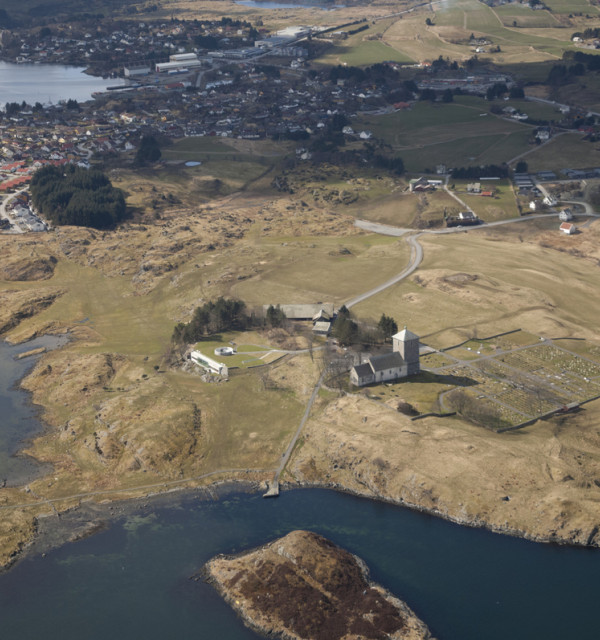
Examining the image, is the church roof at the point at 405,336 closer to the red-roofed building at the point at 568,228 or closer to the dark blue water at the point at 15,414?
the dark blue water at the point at 15,414

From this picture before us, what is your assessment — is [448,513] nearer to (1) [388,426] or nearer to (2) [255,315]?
(1) [388,426]

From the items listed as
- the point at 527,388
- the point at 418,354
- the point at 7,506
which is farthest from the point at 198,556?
the point at 527,388

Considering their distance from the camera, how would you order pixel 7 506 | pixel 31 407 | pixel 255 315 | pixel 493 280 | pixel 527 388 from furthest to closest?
pixel 493 280 → pixel 255 315 → pixel 31 407 → pixel 527 388 → pixel 7 506

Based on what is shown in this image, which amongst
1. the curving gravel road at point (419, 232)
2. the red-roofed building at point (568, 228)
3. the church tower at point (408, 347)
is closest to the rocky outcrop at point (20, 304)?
the curving gravel road at point (419, 232)

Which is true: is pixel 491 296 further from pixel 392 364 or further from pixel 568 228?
pixel 568 228

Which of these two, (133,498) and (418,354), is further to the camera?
(418,354)
